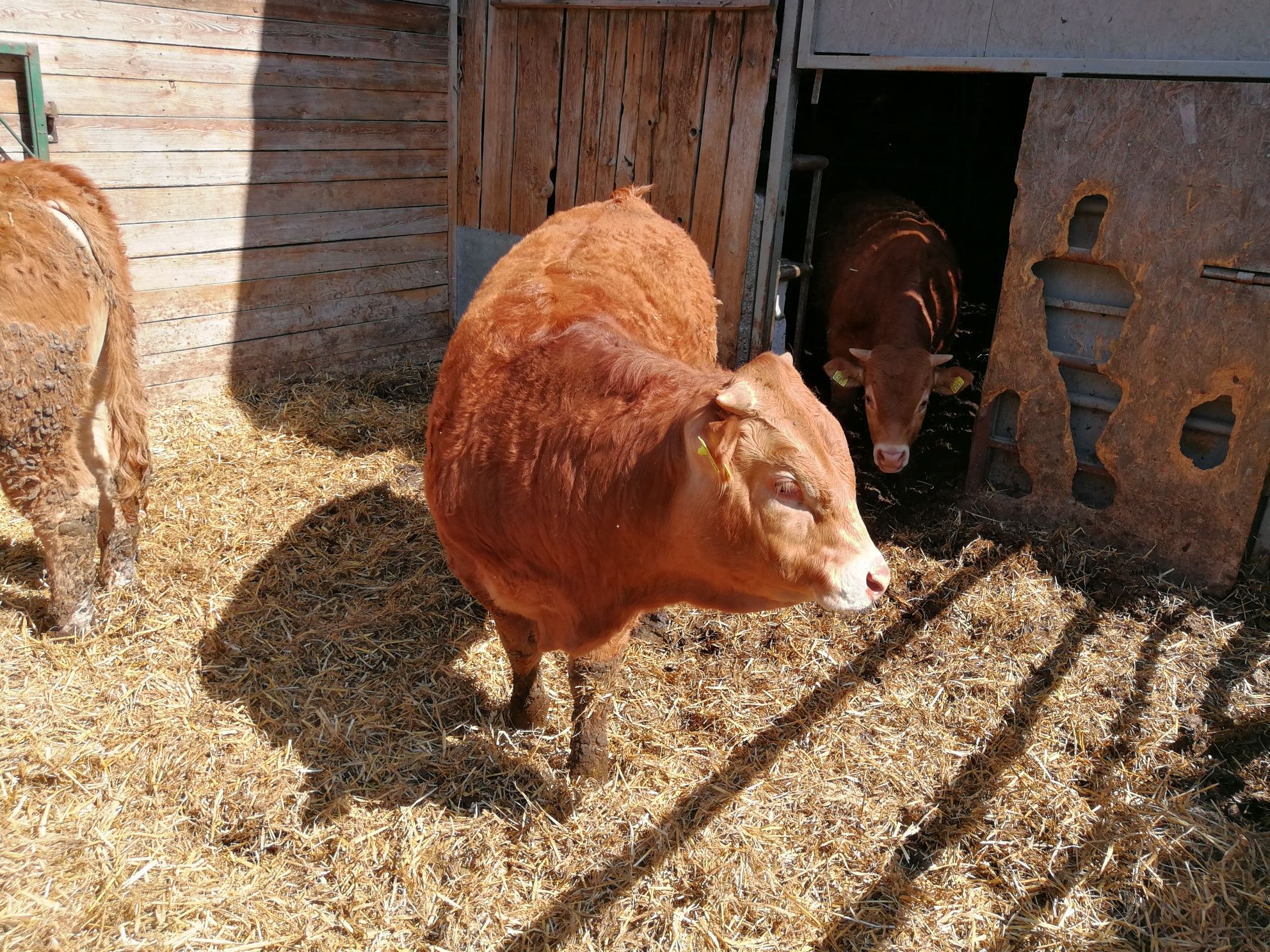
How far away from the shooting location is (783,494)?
2.38 metres

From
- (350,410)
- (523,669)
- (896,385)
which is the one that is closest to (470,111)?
(350,410)

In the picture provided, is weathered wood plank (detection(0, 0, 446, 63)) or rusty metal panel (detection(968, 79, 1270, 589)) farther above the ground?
weathered wood plank (detection(0, 0, 446, 63))

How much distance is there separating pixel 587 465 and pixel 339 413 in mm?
4315

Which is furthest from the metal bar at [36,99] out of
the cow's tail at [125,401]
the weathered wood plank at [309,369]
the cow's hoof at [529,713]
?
the cow's hoof at [529,713]

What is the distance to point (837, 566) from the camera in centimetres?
231

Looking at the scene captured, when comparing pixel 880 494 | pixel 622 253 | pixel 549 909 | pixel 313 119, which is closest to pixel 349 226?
pixel 313 119

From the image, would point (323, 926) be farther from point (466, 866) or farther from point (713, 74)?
point (713, 74)

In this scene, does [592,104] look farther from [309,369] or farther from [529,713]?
[529,713]

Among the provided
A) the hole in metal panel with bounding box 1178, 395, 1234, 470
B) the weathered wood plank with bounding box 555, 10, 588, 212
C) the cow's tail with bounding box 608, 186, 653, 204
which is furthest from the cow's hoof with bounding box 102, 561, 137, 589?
the hole in metal panel with bounding box 1178, 395, 1234, 470

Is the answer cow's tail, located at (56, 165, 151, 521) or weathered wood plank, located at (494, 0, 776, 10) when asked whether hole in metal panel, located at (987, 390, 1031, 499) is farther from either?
cow's tail, located at (56, 165, 151, 521)

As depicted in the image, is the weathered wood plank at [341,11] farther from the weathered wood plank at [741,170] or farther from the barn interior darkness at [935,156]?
the barn interior darkness at [935,156]

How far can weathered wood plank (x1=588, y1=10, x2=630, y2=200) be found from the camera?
6160 millimetres

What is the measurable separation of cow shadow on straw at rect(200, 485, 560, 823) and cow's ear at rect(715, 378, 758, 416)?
1.84 m

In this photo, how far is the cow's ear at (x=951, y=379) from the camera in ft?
19.4
